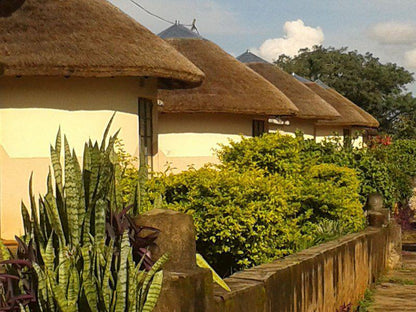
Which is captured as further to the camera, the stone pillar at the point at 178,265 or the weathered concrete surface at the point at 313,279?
the weathered concrete surface at the point at 313,279

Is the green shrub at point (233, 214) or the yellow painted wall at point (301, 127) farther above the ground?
the yellow painted wall at point (301, 127)

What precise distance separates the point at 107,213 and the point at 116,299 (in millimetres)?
612

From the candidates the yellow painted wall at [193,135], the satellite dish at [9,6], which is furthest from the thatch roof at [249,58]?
the satellite dish at [9,6]

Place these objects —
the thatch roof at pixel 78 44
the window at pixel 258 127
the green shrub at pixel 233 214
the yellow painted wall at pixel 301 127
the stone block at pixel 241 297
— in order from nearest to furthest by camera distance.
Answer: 1. the stone block at pixel 241 297
2. the green shrub at pixel 233 214
3. the thatch roof at pixel 78 44
4. the window at pixel 258 127
5. the yellow painted wall at pixel 301 127

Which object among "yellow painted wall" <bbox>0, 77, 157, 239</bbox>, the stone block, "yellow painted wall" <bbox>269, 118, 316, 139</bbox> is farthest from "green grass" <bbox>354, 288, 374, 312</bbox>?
"yellow painted wall" <bbox>269, 118, 316, 139</bbox>

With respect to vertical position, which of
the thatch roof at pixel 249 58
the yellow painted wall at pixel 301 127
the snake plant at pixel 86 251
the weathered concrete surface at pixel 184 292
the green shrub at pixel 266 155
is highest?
the thatch roof at pixel 249 58

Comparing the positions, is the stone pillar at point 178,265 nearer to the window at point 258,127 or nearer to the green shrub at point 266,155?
the green shrub at point 266,155

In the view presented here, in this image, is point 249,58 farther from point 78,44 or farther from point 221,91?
point 78,44

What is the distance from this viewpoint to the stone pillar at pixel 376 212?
1131 centimetres

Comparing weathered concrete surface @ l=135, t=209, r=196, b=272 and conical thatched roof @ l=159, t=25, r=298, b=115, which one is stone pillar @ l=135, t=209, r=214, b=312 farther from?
conical thatched roof @ l=159, t=25, r=298, b=115

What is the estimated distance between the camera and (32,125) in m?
11.0

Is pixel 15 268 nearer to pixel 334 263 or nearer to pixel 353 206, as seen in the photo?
pixel 334 263

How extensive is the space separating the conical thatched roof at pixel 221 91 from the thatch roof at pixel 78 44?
166 inches

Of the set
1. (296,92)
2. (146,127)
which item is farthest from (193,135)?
(296,92)
